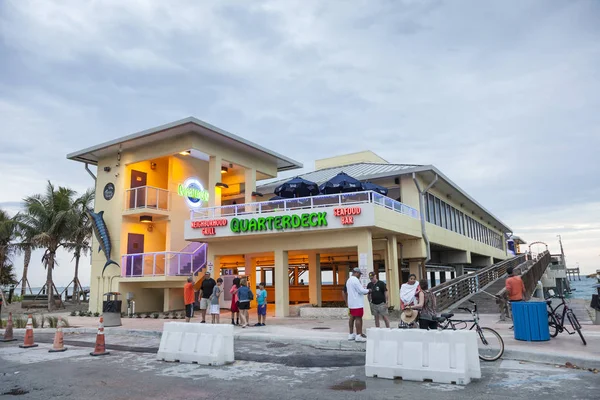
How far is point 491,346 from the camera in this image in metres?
8.73

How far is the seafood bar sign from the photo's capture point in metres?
18.1

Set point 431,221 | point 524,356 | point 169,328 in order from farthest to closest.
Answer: point 431,221
point 169,328
point 524,356

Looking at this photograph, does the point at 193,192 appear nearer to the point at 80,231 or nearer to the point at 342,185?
the point at 342,185

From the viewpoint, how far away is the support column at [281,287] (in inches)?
781

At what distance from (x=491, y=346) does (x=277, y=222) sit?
1159 cm

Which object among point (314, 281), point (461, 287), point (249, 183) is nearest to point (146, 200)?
point (249, 183)

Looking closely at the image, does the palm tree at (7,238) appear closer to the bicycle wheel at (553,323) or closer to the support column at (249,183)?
the support column at (249,183)

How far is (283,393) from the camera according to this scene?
6633 millimetres

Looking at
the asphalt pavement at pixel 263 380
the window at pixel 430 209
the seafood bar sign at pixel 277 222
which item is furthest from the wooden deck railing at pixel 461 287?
the asphalt pavement at pixel 263 380

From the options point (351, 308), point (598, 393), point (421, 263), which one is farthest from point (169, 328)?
point (421, 263)

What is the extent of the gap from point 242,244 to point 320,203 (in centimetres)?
487

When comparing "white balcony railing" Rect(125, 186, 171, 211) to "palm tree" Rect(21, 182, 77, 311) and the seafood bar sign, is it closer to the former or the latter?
the seafood bar sign

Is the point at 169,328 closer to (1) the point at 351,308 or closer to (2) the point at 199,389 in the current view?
(2) the point at 199,389

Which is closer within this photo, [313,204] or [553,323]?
[553,323]
